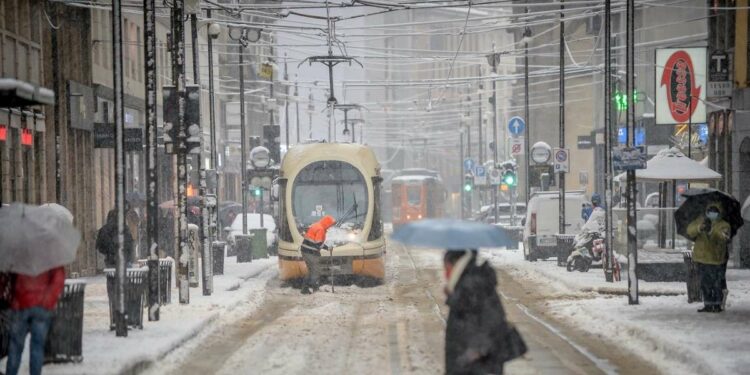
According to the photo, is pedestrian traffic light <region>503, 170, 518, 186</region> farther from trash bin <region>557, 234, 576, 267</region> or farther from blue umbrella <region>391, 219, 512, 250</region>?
blue umbrella <region>391, 219, 512, 250</region>

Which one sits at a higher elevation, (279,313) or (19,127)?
(19,127)

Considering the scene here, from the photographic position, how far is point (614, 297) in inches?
990

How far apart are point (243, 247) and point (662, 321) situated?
2292cm

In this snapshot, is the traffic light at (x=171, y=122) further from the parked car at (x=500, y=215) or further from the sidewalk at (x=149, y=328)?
the parked car at (x=500, y=215)

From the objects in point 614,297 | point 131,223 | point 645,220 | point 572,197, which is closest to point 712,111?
point 572,197

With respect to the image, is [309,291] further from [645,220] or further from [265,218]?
[265,218]

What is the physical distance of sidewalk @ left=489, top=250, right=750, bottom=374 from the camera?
50.2 ft

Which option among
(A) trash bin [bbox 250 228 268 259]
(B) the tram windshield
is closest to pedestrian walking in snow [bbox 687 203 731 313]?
(B) the tram windshield

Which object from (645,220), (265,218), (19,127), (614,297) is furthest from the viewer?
(265,218)

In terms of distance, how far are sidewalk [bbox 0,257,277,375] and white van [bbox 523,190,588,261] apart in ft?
33.5

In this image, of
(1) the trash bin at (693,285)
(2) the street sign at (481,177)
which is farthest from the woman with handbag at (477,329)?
(2) the street sign at (481,177)

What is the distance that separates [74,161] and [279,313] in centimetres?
1322

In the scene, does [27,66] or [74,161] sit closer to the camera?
[27,66]

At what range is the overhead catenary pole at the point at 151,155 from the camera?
20312 mm
